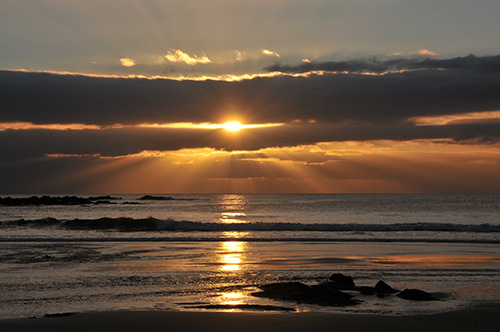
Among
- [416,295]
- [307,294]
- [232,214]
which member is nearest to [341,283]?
[307,294]

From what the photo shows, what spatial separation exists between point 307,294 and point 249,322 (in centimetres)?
306

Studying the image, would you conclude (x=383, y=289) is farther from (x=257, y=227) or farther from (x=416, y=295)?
(x=257, y=227)

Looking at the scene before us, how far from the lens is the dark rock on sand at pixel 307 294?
13.2 m

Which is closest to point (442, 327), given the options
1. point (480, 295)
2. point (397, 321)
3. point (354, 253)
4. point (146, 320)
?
point (397, 321)

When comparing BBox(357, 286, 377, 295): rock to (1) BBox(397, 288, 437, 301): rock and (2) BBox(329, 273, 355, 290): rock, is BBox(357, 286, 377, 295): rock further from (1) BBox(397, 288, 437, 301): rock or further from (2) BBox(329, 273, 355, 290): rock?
(1) BBox(397, 288, 437, 301): rock

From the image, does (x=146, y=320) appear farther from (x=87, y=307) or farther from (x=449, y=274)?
(x=449, y=274)

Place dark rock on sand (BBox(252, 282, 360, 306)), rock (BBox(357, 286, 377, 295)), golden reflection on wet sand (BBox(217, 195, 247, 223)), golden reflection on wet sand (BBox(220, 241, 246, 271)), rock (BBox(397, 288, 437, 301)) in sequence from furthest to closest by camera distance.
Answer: golden reflection on wet sand (BBox(217, 195, 247, 223)) → golden reflection on wet sand (BBox(220, 241, 246, 271)) → rock (BBox(357, 286, 377, 295)) → rock (BBox(397, 288, 437, 301)) → dark rock on sand (BBox(252, 282, 360, 306))

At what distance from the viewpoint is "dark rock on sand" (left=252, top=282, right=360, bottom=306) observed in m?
13.2

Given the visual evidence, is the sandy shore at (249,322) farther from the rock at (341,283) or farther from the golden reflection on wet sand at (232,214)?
the golden reflection on wet sand at (232,214)

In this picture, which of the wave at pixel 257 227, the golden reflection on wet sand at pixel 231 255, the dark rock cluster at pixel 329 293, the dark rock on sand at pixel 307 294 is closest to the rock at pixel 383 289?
the dark rock cluster at pixel 329 293

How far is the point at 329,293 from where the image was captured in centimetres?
1362

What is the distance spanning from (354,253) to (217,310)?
14225 mm

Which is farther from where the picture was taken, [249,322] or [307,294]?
[307,294]

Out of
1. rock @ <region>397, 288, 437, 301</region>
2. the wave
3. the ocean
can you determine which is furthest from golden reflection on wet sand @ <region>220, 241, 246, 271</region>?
the wave
